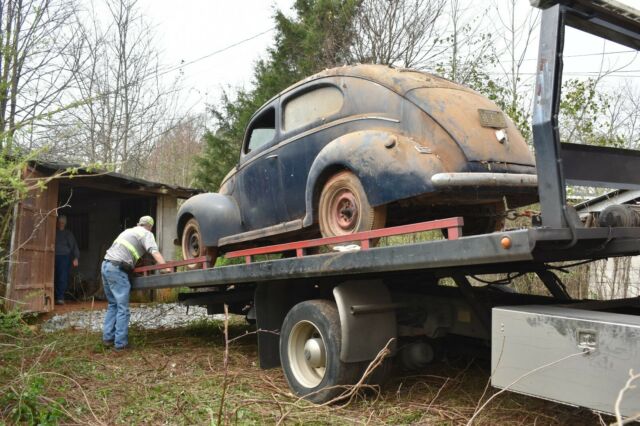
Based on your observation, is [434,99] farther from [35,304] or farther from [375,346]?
[35,304]

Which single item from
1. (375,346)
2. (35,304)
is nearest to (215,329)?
(35,304)

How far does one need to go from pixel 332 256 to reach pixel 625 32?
239 cm

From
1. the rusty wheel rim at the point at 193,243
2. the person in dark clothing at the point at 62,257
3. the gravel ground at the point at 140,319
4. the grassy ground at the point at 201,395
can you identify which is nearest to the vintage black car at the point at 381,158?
the rusty wheel rim at the point at 193,243

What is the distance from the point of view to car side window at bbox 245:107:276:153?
630cm

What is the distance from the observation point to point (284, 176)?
5.78m

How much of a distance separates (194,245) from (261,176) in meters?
1.55

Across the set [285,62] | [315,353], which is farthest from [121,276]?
[285,62]

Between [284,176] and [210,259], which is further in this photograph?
[210,259]

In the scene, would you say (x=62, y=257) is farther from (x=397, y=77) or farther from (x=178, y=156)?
(x=178, y=156)

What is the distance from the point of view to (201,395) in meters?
4.70

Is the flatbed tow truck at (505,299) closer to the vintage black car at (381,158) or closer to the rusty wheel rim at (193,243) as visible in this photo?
the vintage black car at (381,158)

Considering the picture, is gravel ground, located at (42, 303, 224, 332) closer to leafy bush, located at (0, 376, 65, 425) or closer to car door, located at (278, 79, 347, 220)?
car door, located at (278, 79, 347, 220)

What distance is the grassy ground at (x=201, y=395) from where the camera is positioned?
4.02 meters

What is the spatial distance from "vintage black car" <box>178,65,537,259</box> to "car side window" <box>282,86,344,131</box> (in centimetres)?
1
